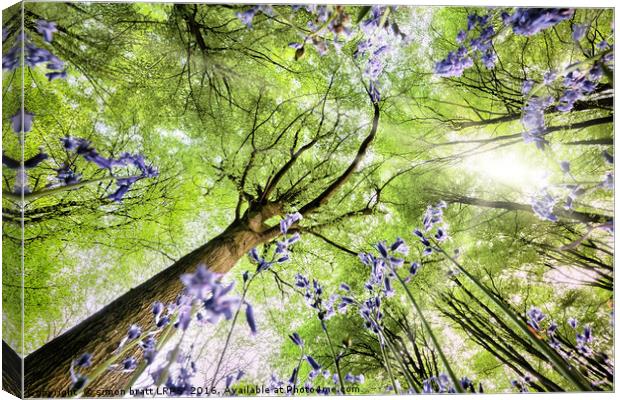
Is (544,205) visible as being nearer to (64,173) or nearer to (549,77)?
(549,77)

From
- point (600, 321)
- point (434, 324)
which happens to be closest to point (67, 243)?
point (434, 324)

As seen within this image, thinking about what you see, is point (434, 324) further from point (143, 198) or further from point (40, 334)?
point (40, 334)

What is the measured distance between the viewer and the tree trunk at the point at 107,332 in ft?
5.33

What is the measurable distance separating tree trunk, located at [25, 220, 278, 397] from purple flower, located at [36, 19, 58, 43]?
1.20 meters

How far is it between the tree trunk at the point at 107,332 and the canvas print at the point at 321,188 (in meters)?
0.02

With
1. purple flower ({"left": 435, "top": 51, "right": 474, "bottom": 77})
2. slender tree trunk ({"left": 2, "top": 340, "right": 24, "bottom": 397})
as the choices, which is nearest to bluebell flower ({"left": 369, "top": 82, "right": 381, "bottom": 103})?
purple flower ({"left": 435, "top": 51, "right": 474, "bottom": 77})

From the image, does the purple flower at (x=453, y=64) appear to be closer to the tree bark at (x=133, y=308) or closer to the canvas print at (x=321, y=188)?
the canvas print at (x=321, y=188)

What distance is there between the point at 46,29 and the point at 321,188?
1.49 m

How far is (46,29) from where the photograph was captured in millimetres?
1706

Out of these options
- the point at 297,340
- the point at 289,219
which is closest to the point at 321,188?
the point at 289,219

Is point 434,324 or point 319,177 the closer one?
point 434,324

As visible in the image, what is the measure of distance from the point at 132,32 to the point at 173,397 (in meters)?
1.74

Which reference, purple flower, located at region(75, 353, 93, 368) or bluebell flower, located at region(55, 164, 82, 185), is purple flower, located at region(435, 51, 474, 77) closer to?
bluebell flower, located at region(55, 164, 82, 185)

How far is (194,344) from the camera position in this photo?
69.6 inches
